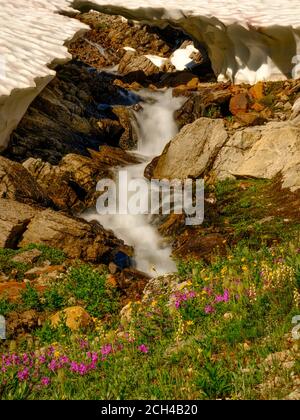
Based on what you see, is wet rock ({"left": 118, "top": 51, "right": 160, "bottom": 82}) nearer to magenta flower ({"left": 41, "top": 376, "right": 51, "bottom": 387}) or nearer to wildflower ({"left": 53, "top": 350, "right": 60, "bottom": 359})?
wildflower ({"left": 53, "top": 350, "right": 60, "bottom": 359})

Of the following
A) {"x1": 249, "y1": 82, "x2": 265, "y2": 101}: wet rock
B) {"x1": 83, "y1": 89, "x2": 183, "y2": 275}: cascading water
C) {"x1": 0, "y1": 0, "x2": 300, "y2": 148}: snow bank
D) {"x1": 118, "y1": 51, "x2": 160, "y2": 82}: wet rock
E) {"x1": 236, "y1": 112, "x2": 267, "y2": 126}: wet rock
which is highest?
{"x1": 0, "y1": 0, "x2": 300, "y2": 148}: snow bank

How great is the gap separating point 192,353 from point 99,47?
3589 centimetres

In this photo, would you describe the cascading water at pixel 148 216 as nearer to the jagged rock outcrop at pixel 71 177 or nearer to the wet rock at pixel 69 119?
the jagged rock outcrop at pixel 71 177

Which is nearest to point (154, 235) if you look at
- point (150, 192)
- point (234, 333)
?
point (150, 192)

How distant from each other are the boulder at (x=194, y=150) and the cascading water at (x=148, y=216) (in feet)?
5.10

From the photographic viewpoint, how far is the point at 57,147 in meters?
21.8

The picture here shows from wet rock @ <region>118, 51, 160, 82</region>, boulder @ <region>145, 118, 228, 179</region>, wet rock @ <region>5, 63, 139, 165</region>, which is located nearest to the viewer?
boulder @ <region>145, 118, 228, 179</region>

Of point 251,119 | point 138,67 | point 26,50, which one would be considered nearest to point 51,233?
point 251,119

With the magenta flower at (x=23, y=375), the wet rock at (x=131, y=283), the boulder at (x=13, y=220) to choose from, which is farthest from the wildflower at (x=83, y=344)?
the boulder at (x=13, y=220)

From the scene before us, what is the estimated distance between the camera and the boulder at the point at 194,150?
19500 millimetres

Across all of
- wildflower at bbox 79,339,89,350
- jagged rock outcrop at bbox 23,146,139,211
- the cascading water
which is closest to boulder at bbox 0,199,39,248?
the cascading water

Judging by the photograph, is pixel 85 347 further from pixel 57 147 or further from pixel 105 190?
pixel 57 147

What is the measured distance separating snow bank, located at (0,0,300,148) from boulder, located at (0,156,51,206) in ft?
13.2

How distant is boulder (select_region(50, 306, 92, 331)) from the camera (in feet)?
32.1
